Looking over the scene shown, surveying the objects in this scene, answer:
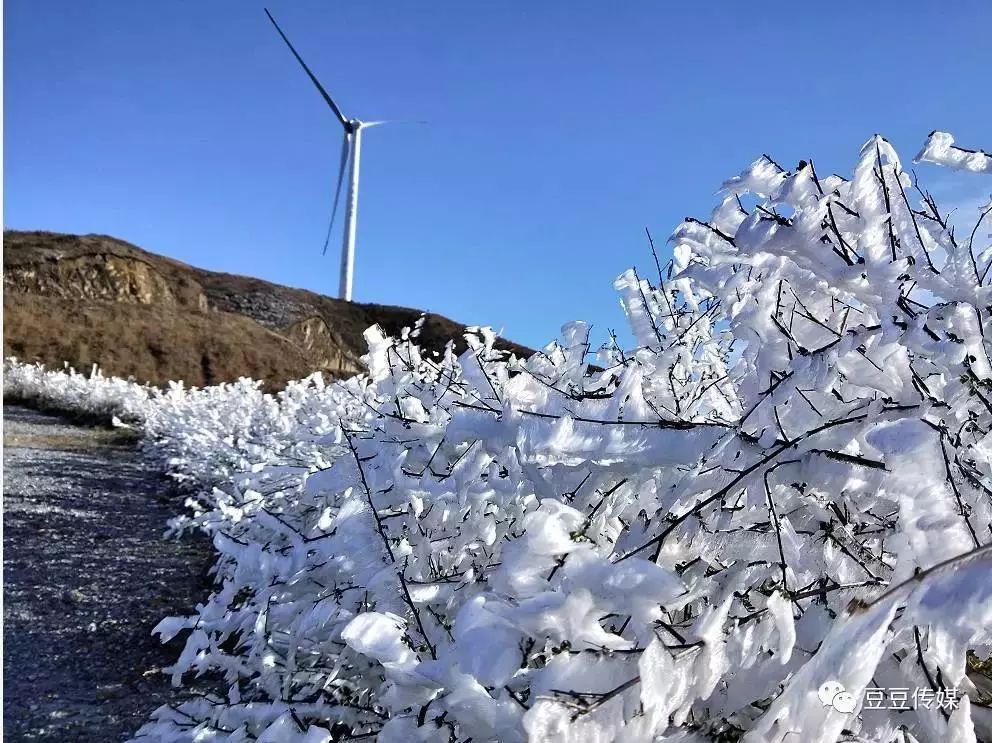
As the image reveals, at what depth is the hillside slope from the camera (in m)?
19.5

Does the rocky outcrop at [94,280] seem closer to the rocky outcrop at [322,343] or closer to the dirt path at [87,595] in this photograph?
the rocky outcrop at [322,343]

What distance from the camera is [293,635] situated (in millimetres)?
2182

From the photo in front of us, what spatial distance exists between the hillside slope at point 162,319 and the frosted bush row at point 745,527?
18341 mm

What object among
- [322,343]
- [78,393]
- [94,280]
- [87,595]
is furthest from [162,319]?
[87,595]

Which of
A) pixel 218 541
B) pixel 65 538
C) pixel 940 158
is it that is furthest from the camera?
pixel 65 538

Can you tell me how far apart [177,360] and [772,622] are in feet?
66.8

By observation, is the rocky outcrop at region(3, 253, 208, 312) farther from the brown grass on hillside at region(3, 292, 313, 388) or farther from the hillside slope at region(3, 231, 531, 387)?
the brown grass on hillside at region(3, 292, 313, 388)

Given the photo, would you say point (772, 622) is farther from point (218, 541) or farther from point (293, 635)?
point (218, 541)

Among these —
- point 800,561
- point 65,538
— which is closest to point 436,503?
point 800,561

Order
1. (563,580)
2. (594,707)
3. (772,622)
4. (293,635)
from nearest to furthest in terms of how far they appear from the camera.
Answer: (594,707)
(772,622)
(563,580)
(293,635)

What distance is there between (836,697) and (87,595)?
16.2ft

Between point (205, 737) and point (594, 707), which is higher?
point (594, 707)

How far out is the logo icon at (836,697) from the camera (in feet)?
2.73

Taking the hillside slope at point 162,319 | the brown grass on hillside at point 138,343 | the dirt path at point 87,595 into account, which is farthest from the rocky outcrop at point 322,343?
the dirt path at point 87,595
